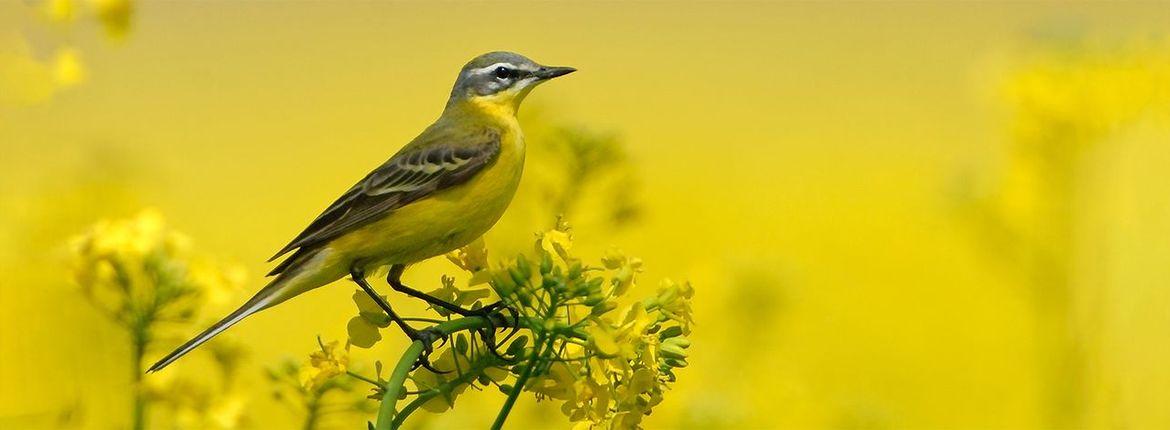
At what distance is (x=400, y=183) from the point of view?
Answer: 383cm

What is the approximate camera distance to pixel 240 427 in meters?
3.55

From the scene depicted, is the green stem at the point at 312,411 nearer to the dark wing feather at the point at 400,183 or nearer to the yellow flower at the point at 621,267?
the dark wing feather at the point at 400,183

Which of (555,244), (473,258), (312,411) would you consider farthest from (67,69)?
(555,244)

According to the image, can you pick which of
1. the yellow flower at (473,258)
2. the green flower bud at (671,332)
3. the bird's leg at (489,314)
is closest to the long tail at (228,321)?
the bird's leg at (489,314)

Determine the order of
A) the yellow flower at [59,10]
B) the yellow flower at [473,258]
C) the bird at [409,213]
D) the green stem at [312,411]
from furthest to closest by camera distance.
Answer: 1. the bird at [409,213]
2. the green stem at [312,411]
3. the yellow flower at [59,10]
4. the yellow flower at [473,258]

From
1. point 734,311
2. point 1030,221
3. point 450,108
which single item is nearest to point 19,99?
point 450,108

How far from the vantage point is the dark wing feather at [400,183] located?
12.0ft

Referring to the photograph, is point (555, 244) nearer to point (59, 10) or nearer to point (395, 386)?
point (395, 386)

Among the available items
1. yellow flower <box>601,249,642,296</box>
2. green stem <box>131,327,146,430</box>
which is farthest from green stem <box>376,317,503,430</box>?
green stem <box>131,327,146,430</box>

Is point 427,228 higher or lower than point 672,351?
higher

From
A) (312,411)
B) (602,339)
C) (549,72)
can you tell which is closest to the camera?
(602,339)

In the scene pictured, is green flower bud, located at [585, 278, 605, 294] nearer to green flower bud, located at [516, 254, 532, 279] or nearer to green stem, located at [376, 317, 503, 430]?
green flower bud, located at [516, 254, 532, 279]

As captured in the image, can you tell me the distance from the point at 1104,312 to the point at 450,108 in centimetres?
382

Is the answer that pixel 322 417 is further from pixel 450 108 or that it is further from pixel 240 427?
pixel 450 108
